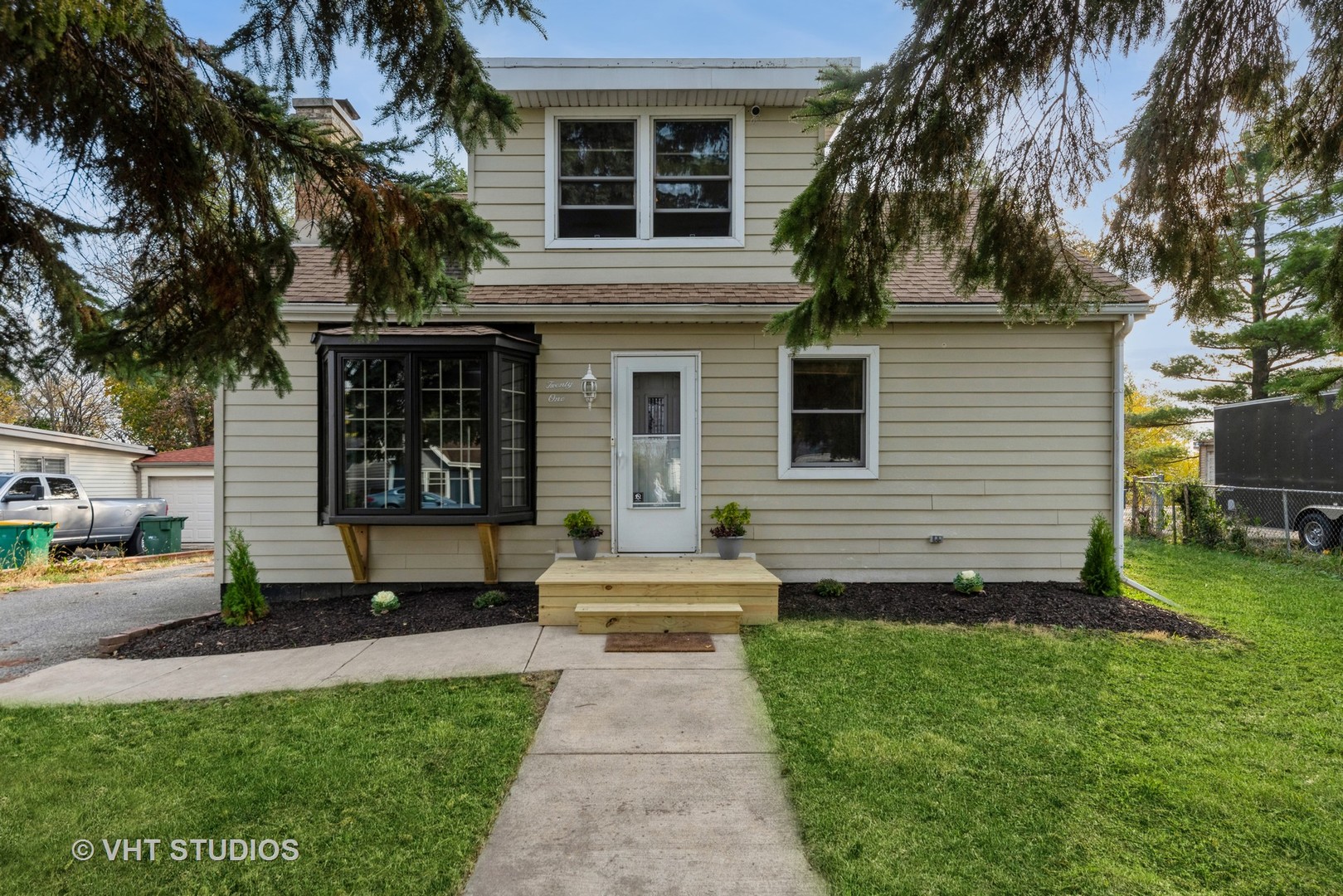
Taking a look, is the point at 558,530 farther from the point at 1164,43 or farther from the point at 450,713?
the point at 1164,43

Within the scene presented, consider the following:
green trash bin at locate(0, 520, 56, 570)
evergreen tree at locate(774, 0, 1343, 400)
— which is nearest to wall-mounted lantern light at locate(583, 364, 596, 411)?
evergreen tree at locate(774, 0, 1343, 400)

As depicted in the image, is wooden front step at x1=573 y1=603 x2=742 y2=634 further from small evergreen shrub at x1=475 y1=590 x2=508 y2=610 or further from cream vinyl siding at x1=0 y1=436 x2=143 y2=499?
cream vinyl siding at x1=0 y1=436 x2=143 y2=499

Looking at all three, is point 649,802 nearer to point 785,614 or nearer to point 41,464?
point 785,614

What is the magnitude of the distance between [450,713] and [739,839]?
1.85 m

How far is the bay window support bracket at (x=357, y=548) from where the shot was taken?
6.39m

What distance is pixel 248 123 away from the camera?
131 inches

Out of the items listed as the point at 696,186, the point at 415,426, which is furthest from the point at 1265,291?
the point at 415,426

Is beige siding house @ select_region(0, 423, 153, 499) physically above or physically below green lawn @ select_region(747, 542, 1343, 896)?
above

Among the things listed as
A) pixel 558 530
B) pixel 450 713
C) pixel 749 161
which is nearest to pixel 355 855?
pixel 450 713

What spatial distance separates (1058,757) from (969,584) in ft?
11.6

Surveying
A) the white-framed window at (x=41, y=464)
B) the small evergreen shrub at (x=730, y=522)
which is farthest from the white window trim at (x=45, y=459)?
the small evergreen shrub at (x=730, y=522)

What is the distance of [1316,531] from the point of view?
9875mm

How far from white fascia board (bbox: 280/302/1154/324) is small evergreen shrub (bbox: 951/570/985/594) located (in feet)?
8.42

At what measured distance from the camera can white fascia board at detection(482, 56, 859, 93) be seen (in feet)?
21.6
